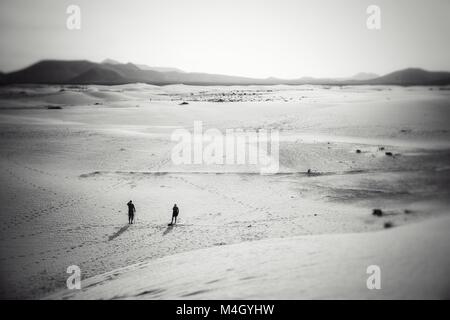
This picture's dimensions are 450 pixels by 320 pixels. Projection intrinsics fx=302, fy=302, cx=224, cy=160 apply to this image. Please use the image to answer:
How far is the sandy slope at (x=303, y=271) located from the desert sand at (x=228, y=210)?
1.7 inches

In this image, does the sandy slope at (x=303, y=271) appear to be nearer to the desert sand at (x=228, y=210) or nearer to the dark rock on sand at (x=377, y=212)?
the desert sand at (x=228, y=210)

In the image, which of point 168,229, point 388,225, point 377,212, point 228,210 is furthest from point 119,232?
point 377,212

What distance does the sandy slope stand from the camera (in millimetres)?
6117

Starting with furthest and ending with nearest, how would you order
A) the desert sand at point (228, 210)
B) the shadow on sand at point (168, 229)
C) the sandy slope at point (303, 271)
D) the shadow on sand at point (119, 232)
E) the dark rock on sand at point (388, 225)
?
the shadow on sand at point (168, 229) → the shadow on sand at point (119, 232) → the dark rock on sand at point (388, 225) → the desert sand at point (228, 210) → the sandy slope at point (303, 271)

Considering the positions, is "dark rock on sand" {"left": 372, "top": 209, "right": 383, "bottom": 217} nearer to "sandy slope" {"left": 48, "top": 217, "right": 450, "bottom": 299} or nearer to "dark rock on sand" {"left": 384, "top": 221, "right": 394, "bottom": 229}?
"dark rock on sand" {"left": 384, "top": 221, "right": 394, "bottom": 229}

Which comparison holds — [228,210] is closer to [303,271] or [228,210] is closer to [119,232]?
[119,232]

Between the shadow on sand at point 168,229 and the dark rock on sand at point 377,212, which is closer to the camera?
the dark rock on sand at point 377,212

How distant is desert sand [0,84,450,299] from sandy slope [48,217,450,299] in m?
0.04

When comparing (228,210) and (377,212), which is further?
(228,210)

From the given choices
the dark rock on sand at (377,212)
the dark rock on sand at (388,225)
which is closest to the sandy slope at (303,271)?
the dark rock on sand at (388,225)

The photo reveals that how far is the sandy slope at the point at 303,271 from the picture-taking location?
612 centimetres

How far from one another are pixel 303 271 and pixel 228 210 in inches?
279

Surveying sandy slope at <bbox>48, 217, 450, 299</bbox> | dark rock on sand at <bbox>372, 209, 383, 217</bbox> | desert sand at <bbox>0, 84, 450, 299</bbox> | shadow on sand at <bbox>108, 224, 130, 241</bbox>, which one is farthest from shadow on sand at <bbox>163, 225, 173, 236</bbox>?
dark rock on sand at <bbox>372, 209, 383, 217</bbox>

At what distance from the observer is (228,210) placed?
14.0 m
